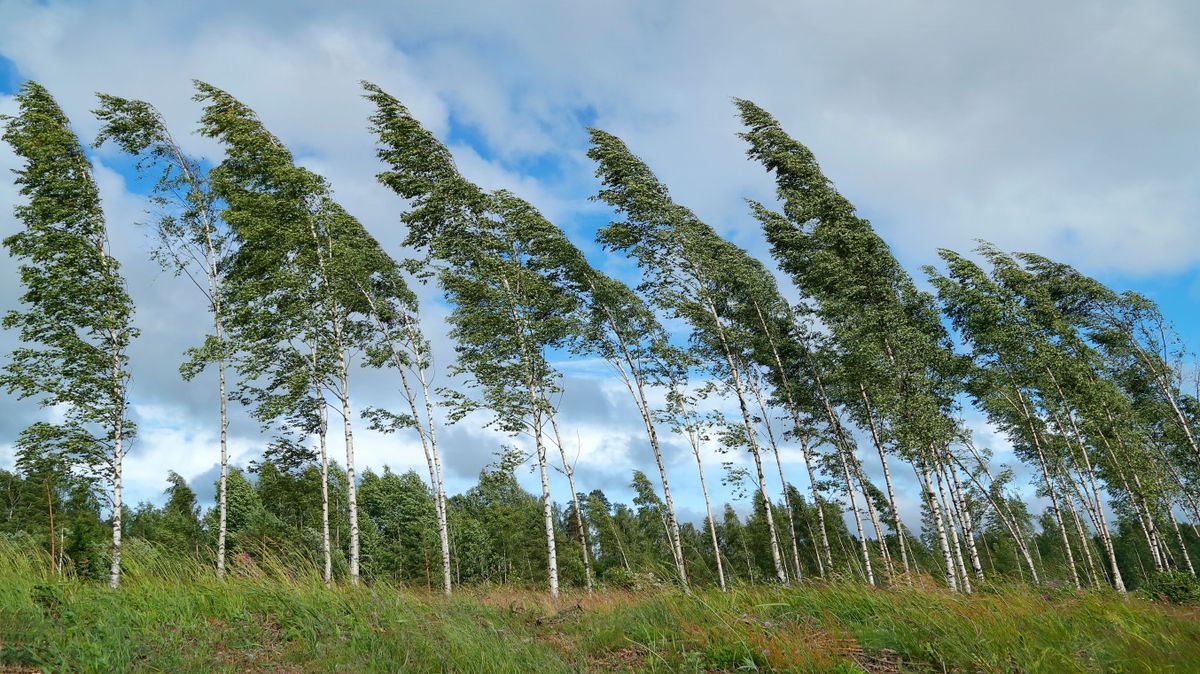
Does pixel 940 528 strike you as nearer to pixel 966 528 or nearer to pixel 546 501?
pixel 966 528

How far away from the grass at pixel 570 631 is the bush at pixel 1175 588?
13233 millimetres

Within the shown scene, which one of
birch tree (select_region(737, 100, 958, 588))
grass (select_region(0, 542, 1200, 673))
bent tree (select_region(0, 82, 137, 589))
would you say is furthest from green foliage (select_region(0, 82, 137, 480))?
birch tree (select_region(737, 100, 958, 588))

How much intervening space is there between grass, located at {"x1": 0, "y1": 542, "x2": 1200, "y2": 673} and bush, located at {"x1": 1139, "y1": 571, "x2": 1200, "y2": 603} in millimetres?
13233

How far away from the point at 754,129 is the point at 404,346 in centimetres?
1491

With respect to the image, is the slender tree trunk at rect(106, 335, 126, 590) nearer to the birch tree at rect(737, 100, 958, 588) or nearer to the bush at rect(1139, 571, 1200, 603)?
the birch tree at rect(737, 100, 958, 588)

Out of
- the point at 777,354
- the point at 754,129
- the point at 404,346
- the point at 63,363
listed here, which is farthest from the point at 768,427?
the point at 63,363

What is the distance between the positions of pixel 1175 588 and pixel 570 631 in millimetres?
21036

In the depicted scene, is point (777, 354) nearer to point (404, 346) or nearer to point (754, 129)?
point (754, 129)

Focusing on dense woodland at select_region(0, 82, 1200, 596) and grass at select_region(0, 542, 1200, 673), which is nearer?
grass at select_region(0, 542, 1200, 673)

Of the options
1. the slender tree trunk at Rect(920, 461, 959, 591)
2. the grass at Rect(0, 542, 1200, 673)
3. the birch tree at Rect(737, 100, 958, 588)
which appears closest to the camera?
the grass at Rect(0, 542, 1200, 673)

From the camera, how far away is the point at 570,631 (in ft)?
24.6

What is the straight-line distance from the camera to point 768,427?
25109 mm

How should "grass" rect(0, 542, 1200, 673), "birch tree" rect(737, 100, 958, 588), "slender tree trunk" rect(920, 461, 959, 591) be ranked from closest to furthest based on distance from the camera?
"grass" rect(0, 542, 1200, 673) < "slender tree trunk" rect(920, 461, 959, 591) < "birch tree" rect(737, 100, 958, 588)

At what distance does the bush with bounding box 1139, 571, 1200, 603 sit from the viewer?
1717 centimetres
